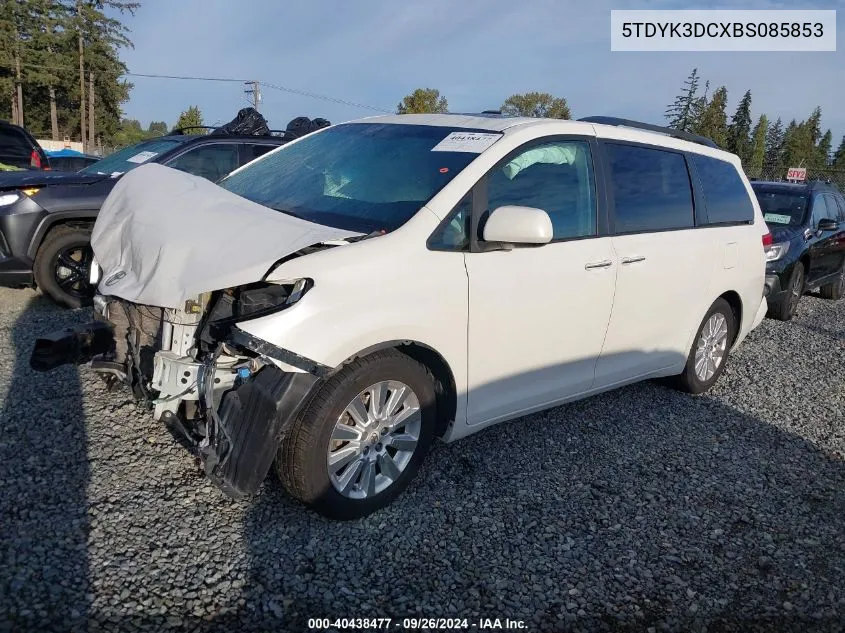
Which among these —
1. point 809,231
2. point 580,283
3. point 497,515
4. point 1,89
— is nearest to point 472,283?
point 580,283

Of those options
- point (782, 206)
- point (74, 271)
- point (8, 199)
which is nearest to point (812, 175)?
point (782, 206)

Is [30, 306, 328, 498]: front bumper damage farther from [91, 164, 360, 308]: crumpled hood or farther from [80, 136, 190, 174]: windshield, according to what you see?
[80, 136, 190, 174]: windshield

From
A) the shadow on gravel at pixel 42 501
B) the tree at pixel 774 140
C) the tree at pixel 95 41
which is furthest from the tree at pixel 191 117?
the tree at pixel 774 140

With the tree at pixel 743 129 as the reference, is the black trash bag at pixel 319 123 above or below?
below

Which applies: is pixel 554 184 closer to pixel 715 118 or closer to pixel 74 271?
pixel 74 271

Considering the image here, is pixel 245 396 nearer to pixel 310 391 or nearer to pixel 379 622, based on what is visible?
pixel 310 391

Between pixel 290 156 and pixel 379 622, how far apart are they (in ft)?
9.02

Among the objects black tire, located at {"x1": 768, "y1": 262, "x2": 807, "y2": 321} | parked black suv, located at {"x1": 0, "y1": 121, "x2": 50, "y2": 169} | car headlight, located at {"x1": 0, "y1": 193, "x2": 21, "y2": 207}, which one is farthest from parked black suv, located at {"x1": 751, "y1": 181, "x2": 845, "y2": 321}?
parked black suv, located at {"x1": 0, "y1": 121, "x2": 50, "y2": 169}

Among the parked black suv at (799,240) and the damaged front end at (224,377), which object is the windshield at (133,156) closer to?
the damaged front end at (224,377)

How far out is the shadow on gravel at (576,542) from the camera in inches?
100

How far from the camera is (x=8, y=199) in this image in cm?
554

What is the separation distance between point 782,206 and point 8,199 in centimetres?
889

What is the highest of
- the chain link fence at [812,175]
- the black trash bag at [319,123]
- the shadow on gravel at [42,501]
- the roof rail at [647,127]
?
the chain link fence at [812,175]

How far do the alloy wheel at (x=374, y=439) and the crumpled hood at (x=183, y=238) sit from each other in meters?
0.74
